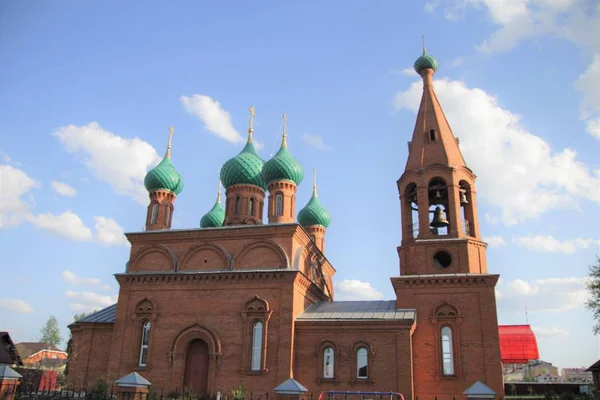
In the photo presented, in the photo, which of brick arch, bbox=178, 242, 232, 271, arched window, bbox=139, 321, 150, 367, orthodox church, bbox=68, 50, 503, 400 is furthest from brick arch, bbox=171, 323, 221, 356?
brick arch, bbox=178, 242, 232, 271

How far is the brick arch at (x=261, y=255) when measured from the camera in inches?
599

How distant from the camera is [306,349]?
14.4 m

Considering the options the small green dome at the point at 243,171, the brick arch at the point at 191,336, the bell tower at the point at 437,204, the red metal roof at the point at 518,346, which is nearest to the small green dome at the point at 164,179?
the small green dome at the point at 243,171

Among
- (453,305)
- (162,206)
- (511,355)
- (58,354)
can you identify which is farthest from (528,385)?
(58,354)

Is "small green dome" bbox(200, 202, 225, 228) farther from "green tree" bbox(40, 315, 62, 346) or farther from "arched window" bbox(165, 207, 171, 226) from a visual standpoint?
"green tree" bbox(40, 315, 62, 346)

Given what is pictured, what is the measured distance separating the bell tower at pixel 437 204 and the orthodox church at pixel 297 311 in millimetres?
36

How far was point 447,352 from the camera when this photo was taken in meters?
14.0

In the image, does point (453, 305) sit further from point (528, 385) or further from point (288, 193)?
point (528, 385)

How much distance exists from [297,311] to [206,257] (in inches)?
134

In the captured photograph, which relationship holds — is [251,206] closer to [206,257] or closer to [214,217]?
[206,257]

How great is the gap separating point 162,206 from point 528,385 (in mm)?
21330

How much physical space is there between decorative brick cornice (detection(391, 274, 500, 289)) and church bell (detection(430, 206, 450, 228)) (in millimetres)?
1893

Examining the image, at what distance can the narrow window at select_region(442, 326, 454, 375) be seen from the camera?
45.3ft

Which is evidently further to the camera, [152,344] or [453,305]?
[152,344]
